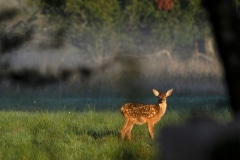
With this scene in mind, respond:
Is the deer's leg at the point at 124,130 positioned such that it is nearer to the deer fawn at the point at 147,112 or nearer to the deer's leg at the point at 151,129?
the deer fawn at the point at 147,112

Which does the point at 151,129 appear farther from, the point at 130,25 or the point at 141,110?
the point at 130,25

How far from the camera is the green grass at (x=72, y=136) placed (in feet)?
30.0

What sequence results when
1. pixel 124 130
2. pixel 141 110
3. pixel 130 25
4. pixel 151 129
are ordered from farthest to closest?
pixel 130 25 < pixel 124 130 < pixel 141 110 < pixel 151 129

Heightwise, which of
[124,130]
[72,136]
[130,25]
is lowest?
[72,136]

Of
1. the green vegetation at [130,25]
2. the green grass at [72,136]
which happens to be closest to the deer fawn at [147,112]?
the green grass at [72,136]

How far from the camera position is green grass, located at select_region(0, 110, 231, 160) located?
9141mm

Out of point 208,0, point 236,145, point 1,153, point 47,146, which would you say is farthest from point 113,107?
point 236,145

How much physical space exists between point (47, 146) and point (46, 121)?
5.05 ft

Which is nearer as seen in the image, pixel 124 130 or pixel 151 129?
pixel 151 129

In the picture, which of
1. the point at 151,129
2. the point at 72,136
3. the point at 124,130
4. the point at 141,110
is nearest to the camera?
the point at 151,129

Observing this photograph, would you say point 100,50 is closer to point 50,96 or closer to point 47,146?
point 50,96

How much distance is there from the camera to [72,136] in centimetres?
1084

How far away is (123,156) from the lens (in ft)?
29.0

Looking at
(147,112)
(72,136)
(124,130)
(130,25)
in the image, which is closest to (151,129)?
(147,112)
